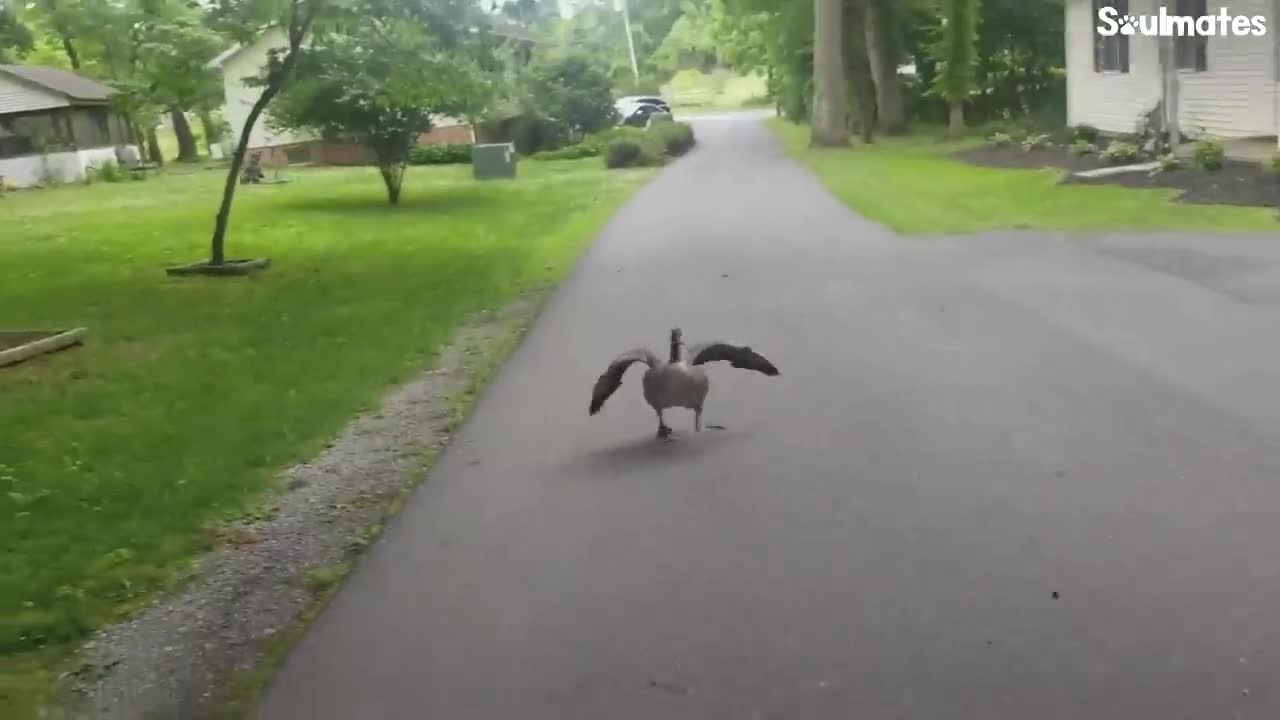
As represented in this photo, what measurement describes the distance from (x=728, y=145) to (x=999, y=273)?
26.6 m

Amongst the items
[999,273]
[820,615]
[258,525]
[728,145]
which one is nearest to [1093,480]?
[820,615]

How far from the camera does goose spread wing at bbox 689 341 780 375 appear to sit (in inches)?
265

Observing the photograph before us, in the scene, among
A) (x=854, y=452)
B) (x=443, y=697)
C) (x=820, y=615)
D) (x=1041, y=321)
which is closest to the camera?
(x=443, y=697)

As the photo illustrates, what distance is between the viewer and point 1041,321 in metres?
9.45

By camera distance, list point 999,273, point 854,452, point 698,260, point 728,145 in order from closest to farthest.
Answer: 1. point 854,452
2. point 999,273
3. point 698,260
4. point 728,145

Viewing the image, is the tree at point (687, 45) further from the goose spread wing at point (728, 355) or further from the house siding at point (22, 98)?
the goose spread wing at point (728, 355)

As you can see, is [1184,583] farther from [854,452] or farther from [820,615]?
[854,452]

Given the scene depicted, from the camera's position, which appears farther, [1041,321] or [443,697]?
[1041,321]

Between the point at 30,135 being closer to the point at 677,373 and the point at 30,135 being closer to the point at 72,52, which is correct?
the point at 72,52

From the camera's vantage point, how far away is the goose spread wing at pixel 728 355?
22.1 feet

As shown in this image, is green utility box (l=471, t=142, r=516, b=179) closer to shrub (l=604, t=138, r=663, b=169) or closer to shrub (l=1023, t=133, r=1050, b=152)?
shrub (l=604, t=138, r=663, b=169)

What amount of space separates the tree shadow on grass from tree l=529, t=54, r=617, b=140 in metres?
14.1

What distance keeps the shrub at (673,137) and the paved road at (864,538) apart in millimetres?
24514

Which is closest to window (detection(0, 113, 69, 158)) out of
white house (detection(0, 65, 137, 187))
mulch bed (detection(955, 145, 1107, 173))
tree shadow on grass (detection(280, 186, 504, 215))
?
white house (detection(0, 65, 137, 187))
